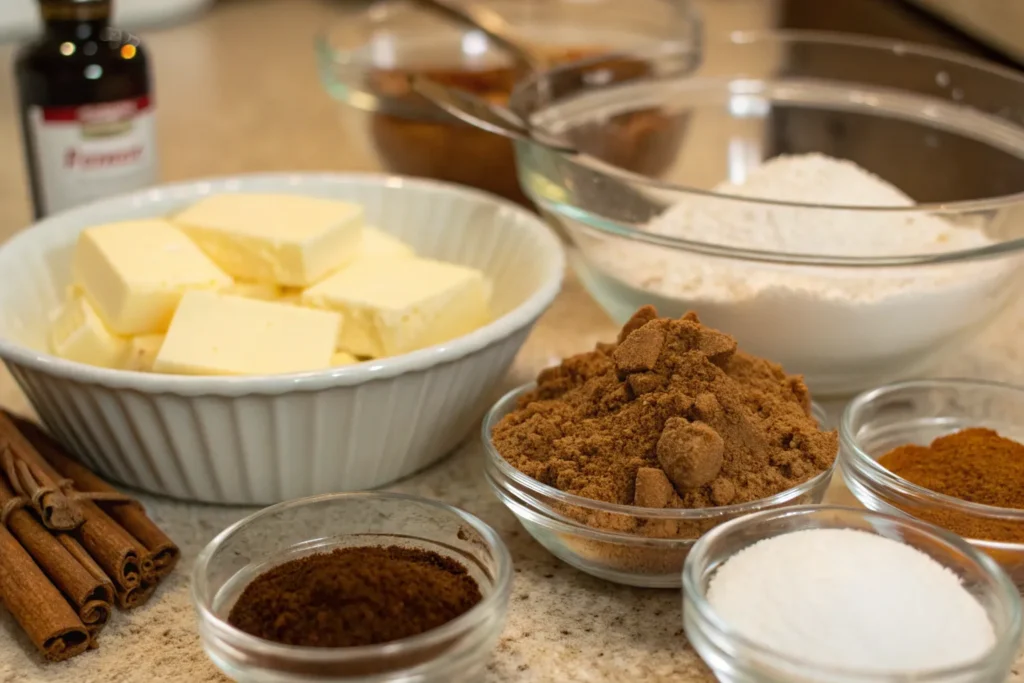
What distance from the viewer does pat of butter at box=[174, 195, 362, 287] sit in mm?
1104

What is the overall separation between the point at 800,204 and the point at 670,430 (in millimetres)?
289

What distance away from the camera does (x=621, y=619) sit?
849mm

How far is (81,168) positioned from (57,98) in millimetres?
89

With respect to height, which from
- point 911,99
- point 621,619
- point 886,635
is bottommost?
point 621,619

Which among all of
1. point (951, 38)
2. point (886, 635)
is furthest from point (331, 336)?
point (951, 38)

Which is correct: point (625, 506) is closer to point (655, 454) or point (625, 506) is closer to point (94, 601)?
point (655, 454)

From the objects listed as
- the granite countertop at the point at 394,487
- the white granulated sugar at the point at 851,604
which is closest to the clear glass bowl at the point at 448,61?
the granite countertop at the point at 394,487

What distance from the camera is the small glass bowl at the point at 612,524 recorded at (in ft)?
2.62

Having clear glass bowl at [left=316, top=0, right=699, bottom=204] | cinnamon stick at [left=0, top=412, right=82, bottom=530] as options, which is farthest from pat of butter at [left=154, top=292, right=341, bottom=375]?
clear glass bowl at [left=316, top=0, right=699, bottom=204]

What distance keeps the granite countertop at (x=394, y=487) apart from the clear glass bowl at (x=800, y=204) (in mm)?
175

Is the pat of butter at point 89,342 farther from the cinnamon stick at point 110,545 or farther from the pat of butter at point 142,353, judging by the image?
the cinnamon stick at point 110,545

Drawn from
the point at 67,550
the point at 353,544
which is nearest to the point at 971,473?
the point at 353,544

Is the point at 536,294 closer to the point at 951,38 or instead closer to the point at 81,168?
the point at 81,168

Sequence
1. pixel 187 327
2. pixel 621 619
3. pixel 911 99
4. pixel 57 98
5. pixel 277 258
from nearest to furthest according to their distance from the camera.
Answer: pixel 621 619 < pixel 187 327 < pixel 277 258 < pixel 57 98 < pixel 911 99
